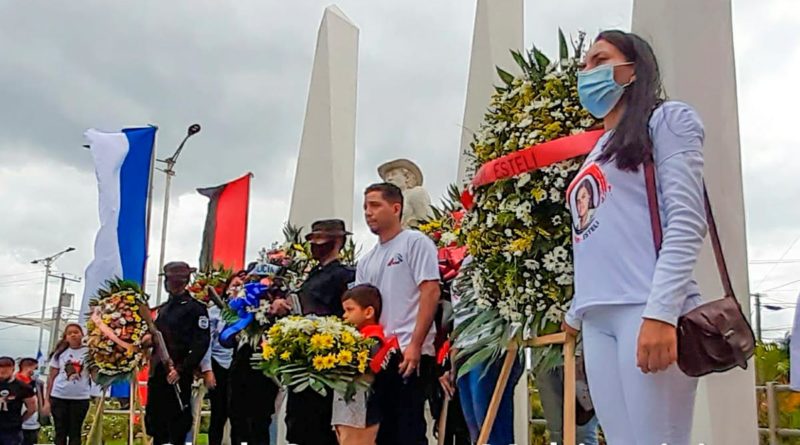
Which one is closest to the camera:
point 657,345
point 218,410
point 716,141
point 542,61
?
point 657,345

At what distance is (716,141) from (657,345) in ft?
9.36

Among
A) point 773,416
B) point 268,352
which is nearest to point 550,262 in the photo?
point 268,352

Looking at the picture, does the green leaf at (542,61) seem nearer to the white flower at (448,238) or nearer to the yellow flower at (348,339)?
the white flower at (448,238)

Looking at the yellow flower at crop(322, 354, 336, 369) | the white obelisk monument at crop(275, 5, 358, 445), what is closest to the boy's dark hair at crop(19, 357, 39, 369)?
the white obelisk monument at crop(275, 5, 358, 445)

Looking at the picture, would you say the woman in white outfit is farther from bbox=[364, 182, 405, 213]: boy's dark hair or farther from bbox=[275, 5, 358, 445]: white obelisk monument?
bbox=[275, 5, 358, 445]: white obelisk monument

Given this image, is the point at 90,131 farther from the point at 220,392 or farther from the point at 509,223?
the point at 509,223

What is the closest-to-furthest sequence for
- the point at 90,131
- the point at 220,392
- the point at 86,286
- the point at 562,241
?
the point at 562,241 < the point at 220,392 < the point at 86,286 < the point at 90,131

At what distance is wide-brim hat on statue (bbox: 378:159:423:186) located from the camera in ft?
22.2

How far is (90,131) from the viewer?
9.28 meters

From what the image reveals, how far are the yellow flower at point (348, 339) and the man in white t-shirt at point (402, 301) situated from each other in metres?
0.25

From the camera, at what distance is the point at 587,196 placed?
7.84 ft

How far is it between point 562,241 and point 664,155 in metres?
1.16

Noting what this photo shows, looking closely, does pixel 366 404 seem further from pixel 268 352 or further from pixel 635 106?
pixel 635 106

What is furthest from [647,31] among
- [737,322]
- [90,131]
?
[90,131]
